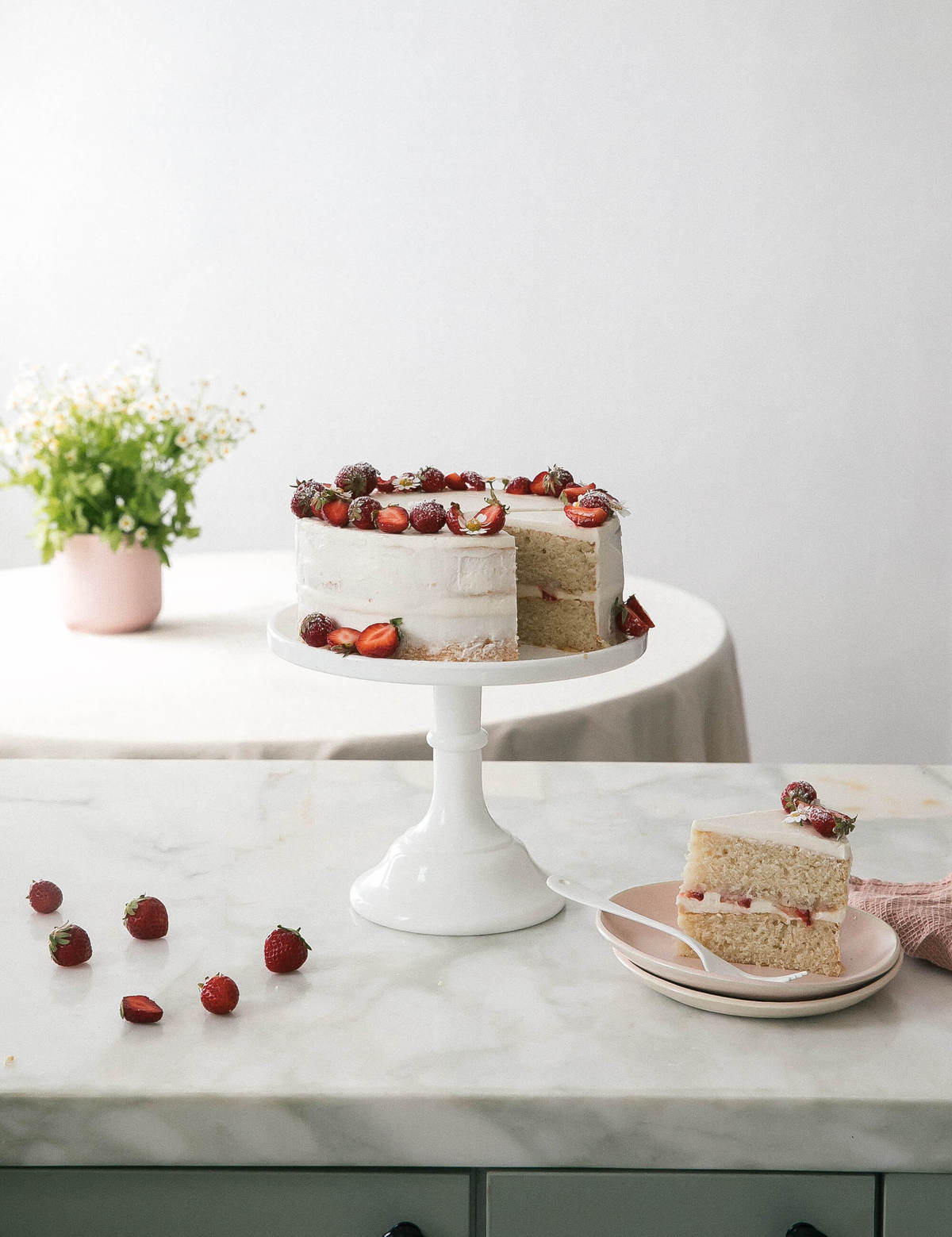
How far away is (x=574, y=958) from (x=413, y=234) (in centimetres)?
401

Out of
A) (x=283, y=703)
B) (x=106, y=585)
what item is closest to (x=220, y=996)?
(x=283, y=703)

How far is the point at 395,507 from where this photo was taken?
1285 millimetres

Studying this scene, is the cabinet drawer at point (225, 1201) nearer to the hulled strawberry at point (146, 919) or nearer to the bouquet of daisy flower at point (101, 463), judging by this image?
the hulled strawberry at point (146, 919)

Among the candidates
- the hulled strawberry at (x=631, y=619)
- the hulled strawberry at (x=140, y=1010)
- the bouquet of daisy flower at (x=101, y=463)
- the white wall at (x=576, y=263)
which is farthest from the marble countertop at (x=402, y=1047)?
the white wall at (x=576, y=263)

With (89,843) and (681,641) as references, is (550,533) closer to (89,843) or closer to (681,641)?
(89,843)

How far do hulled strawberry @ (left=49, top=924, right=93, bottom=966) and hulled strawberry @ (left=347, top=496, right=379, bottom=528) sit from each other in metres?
0.47

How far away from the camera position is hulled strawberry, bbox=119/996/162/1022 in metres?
1.06

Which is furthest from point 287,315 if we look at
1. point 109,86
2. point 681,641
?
point 681,641

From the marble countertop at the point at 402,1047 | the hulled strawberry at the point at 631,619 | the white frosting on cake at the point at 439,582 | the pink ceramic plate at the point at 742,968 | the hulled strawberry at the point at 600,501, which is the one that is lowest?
the marble countertop at the point at 402,1047

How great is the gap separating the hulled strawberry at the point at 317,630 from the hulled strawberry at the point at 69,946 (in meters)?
0.34

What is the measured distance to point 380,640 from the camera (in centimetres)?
124

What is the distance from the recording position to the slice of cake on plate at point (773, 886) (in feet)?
3.57

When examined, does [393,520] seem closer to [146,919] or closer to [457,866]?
[457,866]

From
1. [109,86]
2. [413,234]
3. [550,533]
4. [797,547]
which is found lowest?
[797,547]
